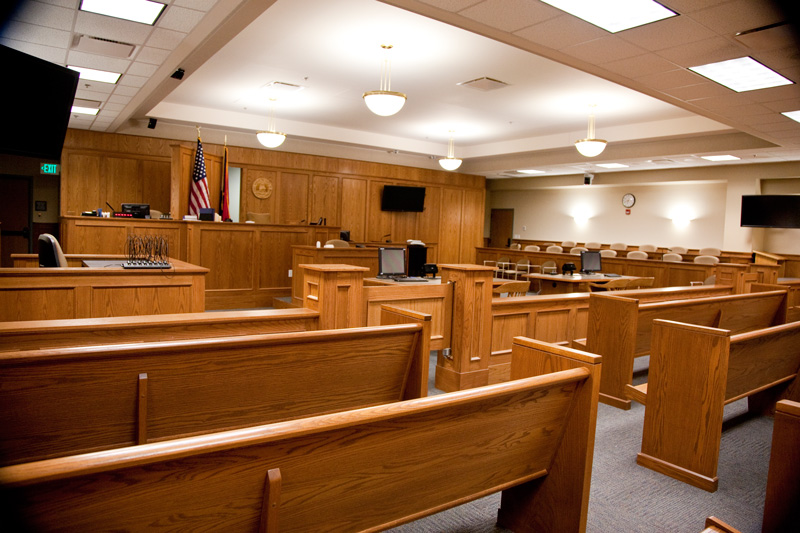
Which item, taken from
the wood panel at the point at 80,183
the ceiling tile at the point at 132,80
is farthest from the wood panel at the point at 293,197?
the ceiling tile at the point at 132,80

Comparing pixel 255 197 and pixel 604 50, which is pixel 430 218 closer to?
pixel 255 197

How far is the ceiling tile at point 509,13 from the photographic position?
11.7 feet

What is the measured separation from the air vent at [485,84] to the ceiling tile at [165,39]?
388 cm

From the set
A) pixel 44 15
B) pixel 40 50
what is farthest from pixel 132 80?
pixel 44 15

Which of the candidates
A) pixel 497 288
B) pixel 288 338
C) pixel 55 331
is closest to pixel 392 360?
pixel 288 338

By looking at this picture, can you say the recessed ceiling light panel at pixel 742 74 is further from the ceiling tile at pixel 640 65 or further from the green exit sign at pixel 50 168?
the green exit sign at pixel 50 168

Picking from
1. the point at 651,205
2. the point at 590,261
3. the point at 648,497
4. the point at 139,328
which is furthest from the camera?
the point at 651,205

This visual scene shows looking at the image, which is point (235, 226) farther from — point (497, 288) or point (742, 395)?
point (742, 395)

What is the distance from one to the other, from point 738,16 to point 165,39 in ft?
15.9

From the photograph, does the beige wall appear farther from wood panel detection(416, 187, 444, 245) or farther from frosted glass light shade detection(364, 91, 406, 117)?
frosted glass light shade detection(364, 91, 406, 117)

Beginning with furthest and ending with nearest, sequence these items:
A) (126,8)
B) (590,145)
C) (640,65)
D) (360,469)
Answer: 1. (590,145)
2. (640,65)
3. (126,8)
4. (360,469)

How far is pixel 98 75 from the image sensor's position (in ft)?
19.5

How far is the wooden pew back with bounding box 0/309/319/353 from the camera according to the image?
2.21m

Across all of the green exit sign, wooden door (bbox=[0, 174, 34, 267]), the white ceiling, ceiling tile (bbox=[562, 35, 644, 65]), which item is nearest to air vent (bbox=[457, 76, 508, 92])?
the white ceiling
